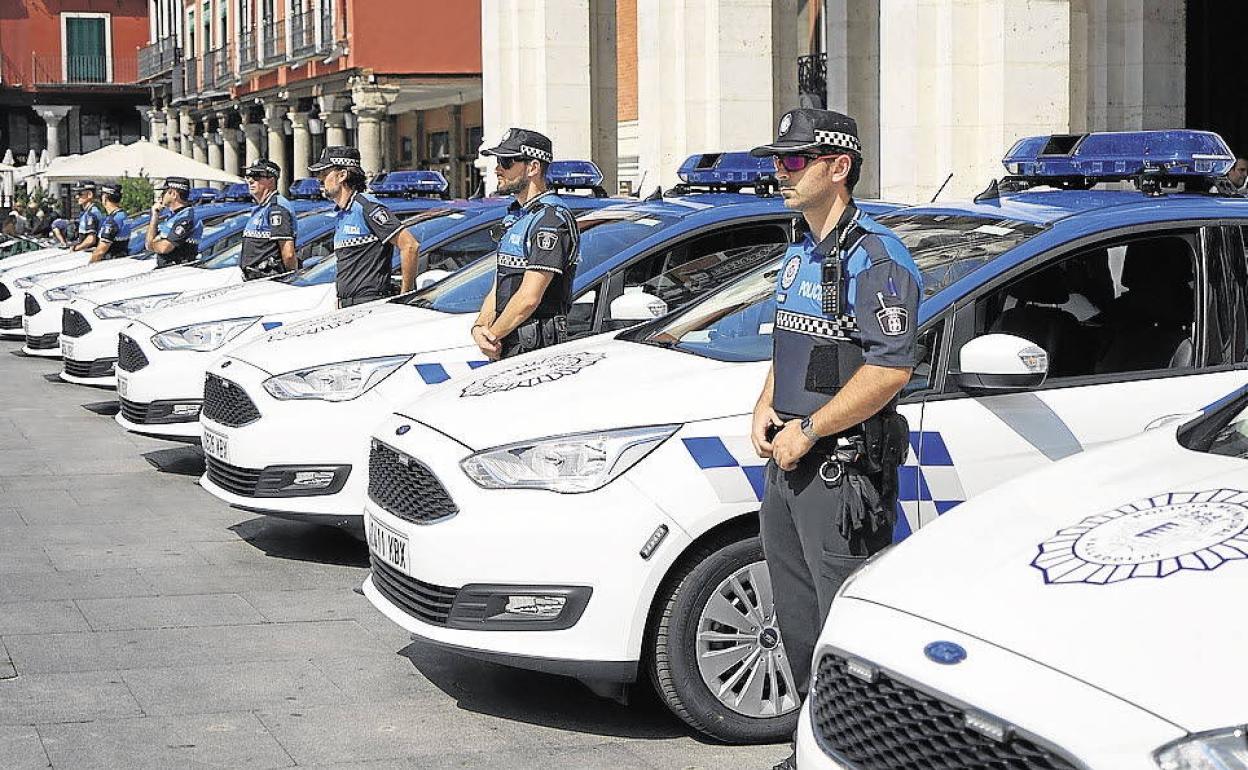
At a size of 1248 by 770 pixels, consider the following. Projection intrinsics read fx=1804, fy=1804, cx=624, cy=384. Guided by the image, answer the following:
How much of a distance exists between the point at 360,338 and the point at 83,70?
6224 centimetres

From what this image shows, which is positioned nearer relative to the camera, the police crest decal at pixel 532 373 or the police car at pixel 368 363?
the police crest decal at pixel 532 373

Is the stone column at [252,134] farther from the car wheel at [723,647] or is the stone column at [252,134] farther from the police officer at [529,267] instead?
the car wheel at [723,647]

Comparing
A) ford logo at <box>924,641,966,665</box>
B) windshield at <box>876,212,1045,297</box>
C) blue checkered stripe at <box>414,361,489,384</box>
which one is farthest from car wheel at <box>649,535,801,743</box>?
blue checkered stripe at <box>414,361,489,384</box>

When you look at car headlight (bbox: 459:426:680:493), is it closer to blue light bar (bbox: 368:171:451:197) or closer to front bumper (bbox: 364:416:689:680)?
front bumper (bbox: 364:416:689:680)

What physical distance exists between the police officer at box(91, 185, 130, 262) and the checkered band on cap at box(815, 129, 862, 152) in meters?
15.7

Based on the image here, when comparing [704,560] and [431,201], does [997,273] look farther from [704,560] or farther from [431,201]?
[431,201]

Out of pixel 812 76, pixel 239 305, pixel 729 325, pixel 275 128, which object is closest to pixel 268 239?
pixel 239 305

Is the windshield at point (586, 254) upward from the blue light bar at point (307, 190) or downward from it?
downward

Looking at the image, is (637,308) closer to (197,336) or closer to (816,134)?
(816,134)

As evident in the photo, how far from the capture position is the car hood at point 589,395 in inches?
207

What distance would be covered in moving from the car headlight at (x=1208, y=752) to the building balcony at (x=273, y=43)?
43217 mm

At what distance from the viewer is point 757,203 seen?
798 centimetres

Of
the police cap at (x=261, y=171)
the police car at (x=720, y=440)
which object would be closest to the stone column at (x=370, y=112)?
the police cap at (x=261, y=171)

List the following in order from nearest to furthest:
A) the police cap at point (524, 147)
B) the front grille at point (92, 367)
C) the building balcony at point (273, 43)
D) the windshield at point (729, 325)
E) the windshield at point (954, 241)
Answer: the windshield at point (954, 241) → the windshield at point (729, 325) → the police cap at point (524, 147) → the front grille at point (92, 367) → the building balcony at point (273, 43)
